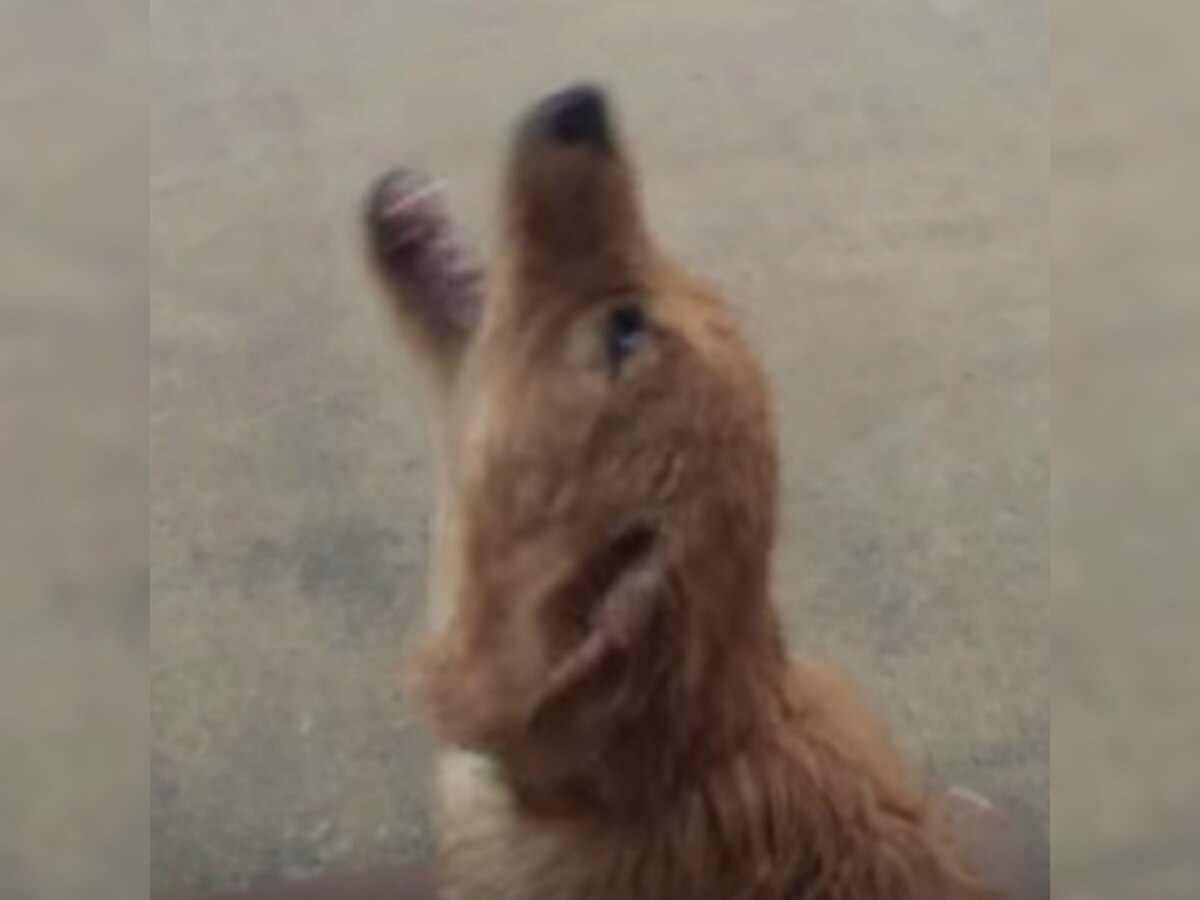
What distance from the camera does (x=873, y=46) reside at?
5.18 m

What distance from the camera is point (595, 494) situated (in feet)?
8.13

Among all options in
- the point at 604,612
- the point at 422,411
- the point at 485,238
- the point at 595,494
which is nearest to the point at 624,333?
the point at 595,494

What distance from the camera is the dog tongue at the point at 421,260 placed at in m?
2.86

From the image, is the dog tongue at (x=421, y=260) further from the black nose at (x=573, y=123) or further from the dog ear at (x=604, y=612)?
the dog ear at (x=604, y=612)

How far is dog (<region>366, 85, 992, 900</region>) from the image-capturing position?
7.98ft

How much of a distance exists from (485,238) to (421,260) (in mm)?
779

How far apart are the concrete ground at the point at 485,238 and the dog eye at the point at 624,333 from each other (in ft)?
3.14

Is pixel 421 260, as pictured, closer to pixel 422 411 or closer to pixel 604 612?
pixel 604 612

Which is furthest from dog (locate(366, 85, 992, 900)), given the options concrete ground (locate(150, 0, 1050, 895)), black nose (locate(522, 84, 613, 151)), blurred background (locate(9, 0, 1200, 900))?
concrete ground (locate(150, 0, 1050, 895))

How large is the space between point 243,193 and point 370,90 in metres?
0.45

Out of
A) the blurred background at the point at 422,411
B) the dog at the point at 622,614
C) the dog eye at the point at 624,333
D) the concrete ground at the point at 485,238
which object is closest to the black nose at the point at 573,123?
the dog at the point at 622,614

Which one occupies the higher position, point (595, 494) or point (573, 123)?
point (573, 123)

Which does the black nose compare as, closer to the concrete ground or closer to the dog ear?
the dog ear

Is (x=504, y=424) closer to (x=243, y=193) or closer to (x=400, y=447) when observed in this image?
(x=400, y=447)
